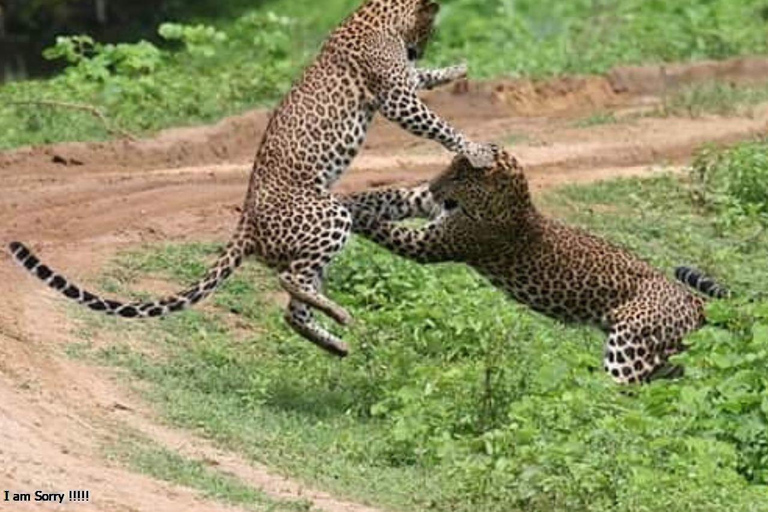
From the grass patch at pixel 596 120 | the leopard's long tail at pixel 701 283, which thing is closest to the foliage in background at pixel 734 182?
the grass patch at pixel 596 120

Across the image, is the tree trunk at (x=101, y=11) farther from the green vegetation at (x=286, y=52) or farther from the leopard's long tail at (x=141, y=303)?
the leopard's long tail at (x=141, y=303)

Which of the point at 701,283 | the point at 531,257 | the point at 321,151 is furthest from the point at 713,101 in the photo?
the point at 321,151

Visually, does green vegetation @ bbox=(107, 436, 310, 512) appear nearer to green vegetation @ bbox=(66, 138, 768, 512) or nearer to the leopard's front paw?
green vegetation @ bbox=(66, 138, 768, 512)

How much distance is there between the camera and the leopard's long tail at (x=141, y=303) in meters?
12.2

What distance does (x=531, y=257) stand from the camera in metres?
13.9

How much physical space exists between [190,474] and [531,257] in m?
3.43

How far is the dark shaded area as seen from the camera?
1090 inches

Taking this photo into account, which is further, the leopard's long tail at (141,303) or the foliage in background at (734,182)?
the foliage in background at (734,182)

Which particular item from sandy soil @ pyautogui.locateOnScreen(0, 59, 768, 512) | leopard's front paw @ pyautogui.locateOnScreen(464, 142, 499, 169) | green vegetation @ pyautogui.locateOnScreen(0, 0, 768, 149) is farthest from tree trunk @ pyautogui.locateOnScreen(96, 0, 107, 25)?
leopard's front paw @ pyautogui.locateOnScreen(464, 142, 499, 169)

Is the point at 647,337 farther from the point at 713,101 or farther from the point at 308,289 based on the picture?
the point at 713,101

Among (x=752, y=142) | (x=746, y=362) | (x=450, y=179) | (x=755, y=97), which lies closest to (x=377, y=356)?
(x=450, y=179)

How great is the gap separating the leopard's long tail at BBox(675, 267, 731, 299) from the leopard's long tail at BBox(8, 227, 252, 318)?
8.36 ft

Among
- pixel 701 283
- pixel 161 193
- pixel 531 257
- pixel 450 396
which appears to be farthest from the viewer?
pixel 161 193

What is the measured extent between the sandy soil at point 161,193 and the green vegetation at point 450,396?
323 millimetres
